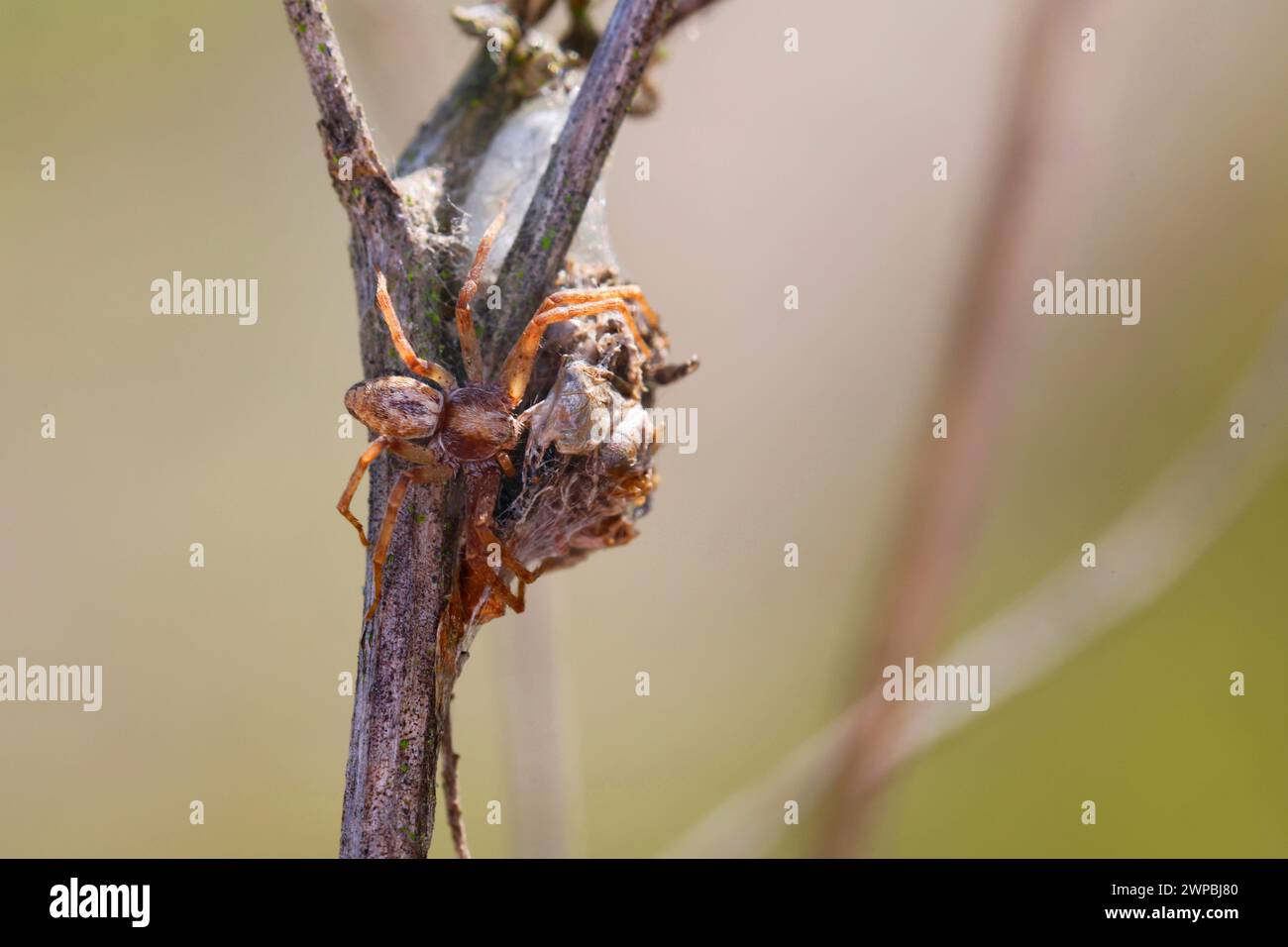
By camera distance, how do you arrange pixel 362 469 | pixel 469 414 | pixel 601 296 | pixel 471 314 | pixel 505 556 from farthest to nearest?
pixel 362 469, pixel 601 296, pixel 469 414, pixel 471 314, pixel 505 556

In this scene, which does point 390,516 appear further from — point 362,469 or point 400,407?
point 362,469

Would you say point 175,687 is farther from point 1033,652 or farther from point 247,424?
point 1033,652

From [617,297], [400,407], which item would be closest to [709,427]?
[617,297]

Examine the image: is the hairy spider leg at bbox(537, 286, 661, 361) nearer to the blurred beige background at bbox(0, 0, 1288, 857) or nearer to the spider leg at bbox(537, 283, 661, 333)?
the spider leg at bbox(537, 283, 661, 333)

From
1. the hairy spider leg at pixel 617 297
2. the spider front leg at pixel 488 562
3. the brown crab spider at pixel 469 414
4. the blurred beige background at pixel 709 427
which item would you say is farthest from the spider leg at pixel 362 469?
the blurred beige background at pixel 709 427

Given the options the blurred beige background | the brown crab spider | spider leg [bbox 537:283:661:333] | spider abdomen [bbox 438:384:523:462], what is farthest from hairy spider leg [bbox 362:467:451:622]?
the blurred beige background

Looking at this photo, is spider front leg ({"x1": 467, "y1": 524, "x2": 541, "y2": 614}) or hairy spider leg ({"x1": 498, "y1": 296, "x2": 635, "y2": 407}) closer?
spider front leg ({"x1": 467, "y1": 524, "x2": 541, "y2": 614})
